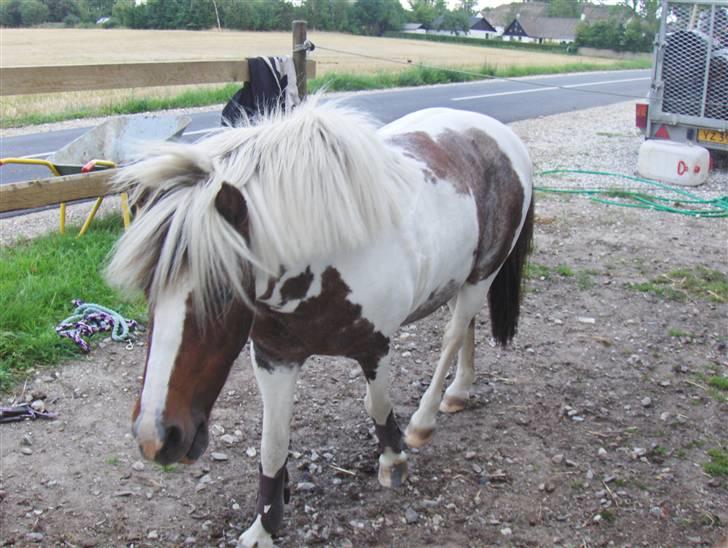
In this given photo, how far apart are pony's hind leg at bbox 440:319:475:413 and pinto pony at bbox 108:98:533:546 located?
622 millimetres

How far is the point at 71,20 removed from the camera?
80.8 ft

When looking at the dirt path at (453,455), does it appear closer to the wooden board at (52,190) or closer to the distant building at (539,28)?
the wooden board at (52,190)

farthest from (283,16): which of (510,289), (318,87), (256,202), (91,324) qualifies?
(256,202)

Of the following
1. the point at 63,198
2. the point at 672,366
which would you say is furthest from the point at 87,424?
the point at 672,366

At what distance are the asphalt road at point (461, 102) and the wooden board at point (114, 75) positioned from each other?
2.35 m

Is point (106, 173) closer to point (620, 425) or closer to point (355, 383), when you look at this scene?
point (355, 383)

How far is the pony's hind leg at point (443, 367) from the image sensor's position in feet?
10.5

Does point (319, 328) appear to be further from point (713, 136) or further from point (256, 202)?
point (713, 136)

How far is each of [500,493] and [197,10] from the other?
1852 centimetres

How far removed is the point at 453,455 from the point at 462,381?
1.55 ft

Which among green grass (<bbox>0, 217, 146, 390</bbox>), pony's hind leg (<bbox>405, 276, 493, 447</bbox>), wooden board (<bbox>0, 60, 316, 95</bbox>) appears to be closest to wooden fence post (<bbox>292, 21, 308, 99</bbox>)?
wooden board (<bbox>0, 60, 316, 95</bbox>)

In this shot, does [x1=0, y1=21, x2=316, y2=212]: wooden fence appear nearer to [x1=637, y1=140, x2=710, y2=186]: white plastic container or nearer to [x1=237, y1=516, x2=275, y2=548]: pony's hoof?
[x1=237, y1=516, x2=275, y2=548]: pony's hoof

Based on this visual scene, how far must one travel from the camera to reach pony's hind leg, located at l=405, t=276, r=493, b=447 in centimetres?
320

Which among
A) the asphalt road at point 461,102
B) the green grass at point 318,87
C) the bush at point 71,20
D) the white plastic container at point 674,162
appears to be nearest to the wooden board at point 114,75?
the green grass at point 318,87
